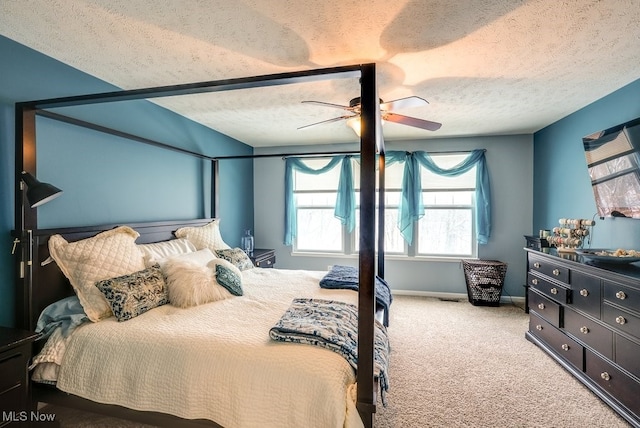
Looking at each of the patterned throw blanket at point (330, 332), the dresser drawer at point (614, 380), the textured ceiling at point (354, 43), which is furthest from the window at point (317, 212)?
the dresser drawer at point (614, 380)

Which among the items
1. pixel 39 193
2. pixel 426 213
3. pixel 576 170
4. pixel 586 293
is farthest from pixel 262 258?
pixel 576 170

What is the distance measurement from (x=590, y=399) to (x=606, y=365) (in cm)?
28

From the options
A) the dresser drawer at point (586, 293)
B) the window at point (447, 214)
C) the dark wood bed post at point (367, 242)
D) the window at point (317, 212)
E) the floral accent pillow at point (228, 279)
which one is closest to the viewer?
the dark wood bed post at point (367, 242)

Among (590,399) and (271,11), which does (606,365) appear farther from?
(271,11)

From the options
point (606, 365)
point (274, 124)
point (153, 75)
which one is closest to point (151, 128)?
point (153, 75)

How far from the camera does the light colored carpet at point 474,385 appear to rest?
1.96 m

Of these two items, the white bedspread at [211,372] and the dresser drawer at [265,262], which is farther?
the dresser drawer at [265,262]

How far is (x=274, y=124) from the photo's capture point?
3883 millimetres

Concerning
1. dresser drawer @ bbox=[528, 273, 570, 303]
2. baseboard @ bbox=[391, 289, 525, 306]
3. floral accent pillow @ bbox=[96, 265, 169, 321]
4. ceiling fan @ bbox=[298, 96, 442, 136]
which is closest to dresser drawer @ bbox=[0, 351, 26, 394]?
floral accent pillow @ bbox=[96, 265, 169, 321]

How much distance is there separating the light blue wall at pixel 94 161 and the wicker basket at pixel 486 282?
380 cm

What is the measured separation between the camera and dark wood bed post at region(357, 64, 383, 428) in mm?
1348

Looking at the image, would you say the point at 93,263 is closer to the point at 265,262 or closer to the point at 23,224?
the point at 23,224

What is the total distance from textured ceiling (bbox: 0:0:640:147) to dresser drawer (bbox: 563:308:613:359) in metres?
1.97

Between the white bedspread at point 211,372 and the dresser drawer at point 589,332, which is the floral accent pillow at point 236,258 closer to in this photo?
the white bedspread at point 211,372
